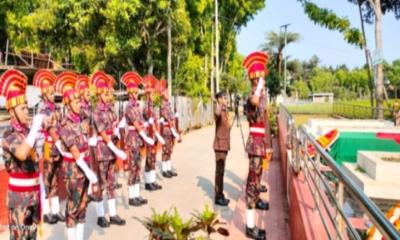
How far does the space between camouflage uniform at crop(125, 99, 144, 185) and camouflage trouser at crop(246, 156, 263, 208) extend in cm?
215

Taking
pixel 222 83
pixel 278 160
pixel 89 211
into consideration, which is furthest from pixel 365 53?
pixel 222 83

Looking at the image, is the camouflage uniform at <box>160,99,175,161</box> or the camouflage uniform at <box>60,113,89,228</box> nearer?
the camouflage uniform at <box>60,113,89,228</box>

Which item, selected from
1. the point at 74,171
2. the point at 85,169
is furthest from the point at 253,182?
the point at 74,171

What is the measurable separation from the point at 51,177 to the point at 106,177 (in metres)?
0.90

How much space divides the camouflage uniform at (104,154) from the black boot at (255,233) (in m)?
2.02

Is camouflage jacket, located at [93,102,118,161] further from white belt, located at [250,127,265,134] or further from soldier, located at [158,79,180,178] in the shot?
soldier, located at [158,79,180,178]

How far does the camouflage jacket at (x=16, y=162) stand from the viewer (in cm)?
346

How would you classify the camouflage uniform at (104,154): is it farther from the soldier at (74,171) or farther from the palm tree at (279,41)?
the palm tree at (279,41)

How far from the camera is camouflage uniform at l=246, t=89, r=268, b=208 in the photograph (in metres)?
4.98

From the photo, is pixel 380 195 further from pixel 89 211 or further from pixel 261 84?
pixel 89 211

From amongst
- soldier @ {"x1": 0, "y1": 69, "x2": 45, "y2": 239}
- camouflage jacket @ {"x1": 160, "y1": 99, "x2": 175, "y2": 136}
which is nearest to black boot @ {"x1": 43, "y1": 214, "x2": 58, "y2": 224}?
soldier @ {"x1": 0, "y1": 69, "x2": 45, "y2": 239}

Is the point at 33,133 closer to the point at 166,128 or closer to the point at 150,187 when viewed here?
the point at 150,187

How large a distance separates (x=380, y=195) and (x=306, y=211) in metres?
3.85

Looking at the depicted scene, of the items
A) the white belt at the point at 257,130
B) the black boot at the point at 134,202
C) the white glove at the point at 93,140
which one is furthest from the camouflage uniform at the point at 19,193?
the black boot at the point at 134,202
